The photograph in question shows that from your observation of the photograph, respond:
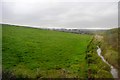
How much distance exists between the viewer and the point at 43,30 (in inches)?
844

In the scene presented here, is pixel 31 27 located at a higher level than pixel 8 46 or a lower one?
higher

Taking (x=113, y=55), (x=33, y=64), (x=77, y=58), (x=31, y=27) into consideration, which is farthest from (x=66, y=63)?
(x=31, y=27)

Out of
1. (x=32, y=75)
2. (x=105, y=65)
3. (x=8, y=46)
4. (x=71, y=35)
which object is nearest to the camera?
(x=32, y=75)

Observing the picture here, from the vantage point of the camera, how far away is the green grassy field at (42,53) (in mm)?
17344

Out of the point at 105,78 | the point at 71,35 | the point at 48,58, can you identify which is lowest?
the point at 105,78

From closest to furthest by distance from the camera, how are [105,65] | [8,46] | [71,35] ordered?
[105,65], [8,46], [71,35]

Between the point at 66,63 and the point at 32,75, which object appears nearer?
the point at 32,75

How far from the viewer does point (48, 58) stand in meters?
18.9

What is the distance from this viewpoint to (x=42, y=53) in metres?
19.1

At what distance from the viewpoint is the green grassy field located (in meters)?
17.3

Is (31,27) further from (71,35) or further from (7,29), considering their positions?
(71,35)

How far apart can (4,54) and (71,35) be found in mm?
5419

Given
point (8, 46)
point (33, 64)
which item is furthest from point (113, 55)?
point (8, 46)

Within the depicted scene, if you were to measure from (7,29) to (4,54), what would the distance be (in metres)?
3.33
